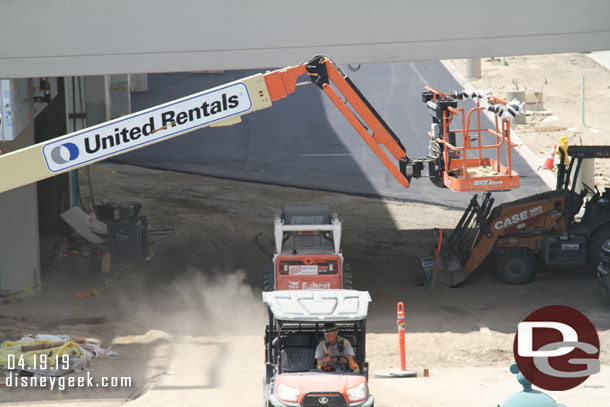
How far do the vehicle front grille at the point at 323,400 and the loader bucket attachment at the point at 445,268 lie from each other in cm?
952

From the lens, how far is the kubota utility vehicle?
1092cm

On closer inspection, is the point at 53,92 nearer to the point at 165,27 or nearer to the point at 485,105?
the point at 165,27

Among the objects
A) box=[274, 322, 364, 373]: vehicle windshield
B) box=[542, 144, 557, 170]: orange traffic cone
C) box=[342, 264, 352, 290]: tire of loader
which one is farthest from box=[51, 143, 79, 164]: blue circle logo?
box=[542, 144, 557, 170]: orange traffic cone

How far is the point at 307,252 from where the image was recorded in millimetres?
17844

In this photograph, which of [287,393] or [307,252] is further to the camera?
[307,252]

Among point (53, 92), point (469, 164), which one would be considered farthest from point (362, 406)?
point (53, 92)

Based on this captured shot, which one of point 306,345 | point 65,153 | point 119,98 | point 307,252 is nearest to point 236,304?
point 307,252

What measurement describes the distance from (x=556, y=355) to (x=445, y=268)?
34.0ft

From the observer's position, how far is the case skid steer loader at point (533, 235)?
19906mm

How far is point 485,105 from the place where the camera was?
15133mm

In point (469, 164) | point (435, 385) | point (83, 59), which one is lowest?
point (435, 385)

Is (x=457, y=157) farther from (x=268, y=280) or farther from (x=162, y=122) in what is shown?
(x=162, y=122)

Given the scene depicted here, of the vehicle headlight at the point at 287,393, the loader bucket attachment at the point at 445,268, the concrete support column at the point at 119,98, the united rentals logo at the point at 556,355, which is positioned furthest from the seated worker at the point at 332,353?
the concrete support column at the point at 119,98

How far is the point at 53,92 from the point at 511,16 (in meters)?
11.0
